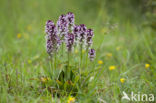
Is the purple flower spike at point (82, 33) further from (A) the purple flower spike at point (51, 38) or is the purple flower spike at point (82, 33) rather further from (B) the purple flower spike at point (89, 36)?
(A) the purple flower spike at point (51, 38)

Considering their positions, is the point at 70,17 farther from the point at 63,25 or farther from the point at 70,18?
the point at 63,25

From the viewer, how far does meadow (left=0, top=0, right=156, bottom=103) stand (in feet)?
7.13

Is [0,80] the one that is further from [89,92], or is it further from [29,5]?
[29,5]

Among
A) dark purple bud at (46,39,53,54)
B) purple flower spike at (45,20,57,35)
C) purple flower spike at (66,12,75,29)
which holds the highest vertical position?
purple flower spike at (66,12,75,29)

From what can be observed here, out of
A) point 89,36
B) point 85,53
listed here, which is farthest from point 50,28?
point 85,53

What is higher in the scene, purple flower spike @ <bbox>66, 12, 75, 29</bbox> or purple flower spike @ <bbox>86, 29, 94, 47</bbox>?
purple flower spike @ <bbox>66, 12, 75, 29</bbox>

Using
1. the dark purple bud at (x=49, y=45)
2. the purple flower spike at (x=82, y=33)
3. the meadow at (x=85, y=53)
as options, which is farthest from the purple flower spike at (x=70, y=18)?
the meadow at (x=85, y=53)

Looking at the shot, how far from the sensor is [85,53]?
3.14m

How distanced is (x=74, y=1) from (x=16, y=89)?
190 inches

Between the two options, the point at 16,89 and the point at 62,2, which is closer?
the point at 16,89

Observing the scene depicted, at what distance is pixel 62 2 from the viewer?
249 inches

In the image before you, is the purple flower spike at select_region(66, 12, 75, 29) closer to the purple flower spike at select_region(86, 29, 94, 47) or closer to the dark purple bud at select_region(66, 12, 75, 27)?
the dark purple bud at select_region(66, 12, 75, 27)

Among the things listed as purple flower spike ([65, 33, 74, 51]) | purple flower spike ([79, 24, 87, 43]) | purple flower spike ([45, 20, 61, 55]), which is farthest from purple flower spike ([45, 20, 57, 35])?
purple flower spike ([79, 24, 87, 43])

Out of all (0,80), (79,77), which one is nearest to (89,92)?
(79,77)
